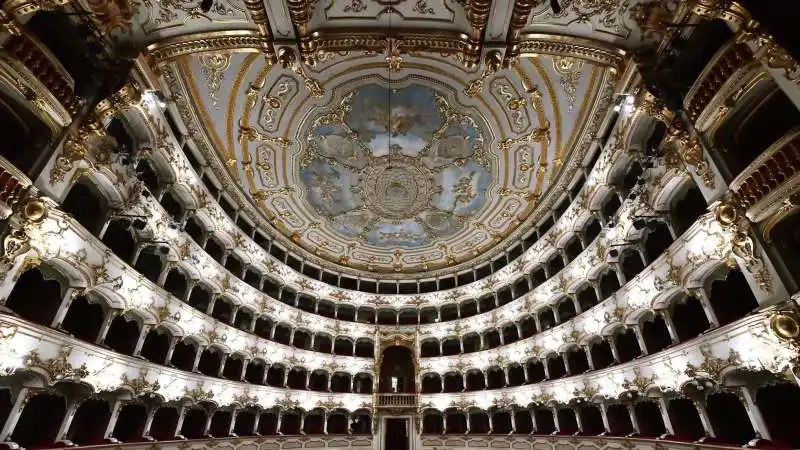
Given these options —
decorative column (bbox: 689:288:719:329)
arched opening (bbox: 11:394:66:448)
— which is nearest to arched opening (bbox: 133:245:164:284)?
arched opening (bbox: 11:394:66:448)

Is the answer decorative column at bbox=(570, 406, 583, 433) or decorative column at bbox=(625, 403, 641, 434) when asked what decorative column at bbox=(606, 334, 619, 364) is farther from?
decorative column at bbox=(570, 406, 583, 433)

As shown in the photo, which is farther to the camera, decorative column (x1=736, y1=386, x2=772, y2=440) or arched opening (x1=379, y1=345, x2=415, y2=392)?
arched opening (x1=379, y1=345, x2=415, y2=392)

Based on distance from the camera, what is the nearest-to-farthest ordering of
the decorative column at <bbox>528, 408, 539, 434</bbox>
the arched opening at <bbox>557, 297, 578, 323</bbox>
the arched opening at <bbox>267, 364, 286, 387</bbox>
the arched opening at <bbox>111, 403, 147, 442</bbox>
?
1. the arched opening at <bbox>111, 403, 147, 442</bbox>
2. the arched opening at <bbox>557, 297, 578, 323</bbox>
3. the decorative column at <bbox>528, 408, 539, 434</bbox>
4. the arched opening at <bbox>267, 364, 286, 387</bbox>

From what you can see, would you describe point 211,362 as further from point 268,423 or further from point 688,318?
point 688,318

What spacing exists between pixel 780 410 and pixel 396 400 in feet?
67.3

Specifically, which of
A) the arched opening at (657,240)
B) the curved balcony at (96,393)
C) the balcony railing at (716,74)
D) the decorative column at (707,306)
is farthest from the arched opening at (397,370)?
the balcony railing at (716,74)

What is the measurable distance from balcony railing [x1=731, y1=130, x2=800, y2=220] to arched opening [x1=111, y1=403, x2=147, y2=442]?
20.6 m

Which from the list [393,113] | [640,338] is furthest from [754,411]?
[393,113]

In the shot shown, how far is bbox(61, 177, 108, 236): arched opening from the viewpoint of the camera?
36.1 feet

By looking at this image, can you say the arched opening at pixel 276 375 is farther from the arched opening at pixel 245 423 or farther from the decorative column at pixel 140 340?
the decorative column at pixel 140 340

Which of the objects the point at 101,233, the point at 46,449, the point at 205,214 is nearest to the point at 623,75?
the point at 101,233

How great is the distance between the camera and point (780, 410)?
8789mm

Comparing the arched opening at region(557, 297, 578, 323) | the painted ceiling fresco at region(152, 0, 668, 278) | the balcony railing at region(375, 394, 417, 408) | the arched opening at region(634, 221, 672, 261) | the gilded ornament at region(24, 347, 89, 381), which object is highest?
the painted ceiling fresco at region(152, 0, 668, 278)

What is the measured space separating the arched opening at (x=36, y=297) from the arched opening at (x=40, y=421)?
272 cm
